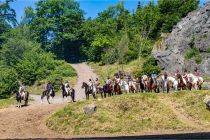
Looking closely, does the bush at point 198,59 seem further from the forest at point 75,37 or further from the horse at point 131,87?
the horse at point 131,87

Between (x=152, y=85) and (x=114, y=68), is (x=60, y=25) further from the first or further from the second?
(x=152, y=85)

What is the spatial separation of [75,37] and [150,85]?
201ft

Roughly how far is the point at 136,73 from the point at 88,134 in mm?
28163

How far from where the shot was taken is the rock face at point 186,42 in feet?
181

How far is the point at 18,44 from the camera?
87562 mm

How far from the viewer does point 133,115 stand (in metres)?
35.2

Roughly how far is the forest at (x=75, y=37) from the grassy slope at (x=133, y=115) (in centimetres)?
2290

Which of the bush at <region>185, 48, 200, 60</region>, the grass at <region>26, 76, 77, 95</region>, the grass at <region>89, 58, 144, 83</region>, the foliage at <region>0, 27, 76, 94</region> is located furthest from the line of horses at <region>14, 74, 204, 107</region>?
the foliage at <region>0, 27, 76, 94</region>

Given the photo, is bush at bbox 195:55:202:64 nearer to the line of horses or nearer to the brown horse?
the line of horses

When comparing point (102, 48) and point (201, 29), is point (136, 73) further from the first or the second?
point (102, 48)

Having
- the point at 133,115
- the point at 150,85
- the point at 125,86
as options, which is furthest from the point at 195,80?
the point at 133,115

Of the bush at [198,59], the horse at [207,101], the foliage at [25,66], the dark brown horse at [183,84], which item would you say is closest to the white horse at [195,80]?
the dark brown horse at [183,84]

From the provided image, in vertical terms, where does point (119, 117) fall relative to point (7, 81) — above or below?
below

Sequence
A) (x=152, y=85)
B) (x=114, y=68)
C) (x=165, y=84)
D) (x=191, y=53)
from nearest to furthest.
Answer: (x=165, y=84), (x=152, y=85), (x=191, y=53), (x=114, y=68)
